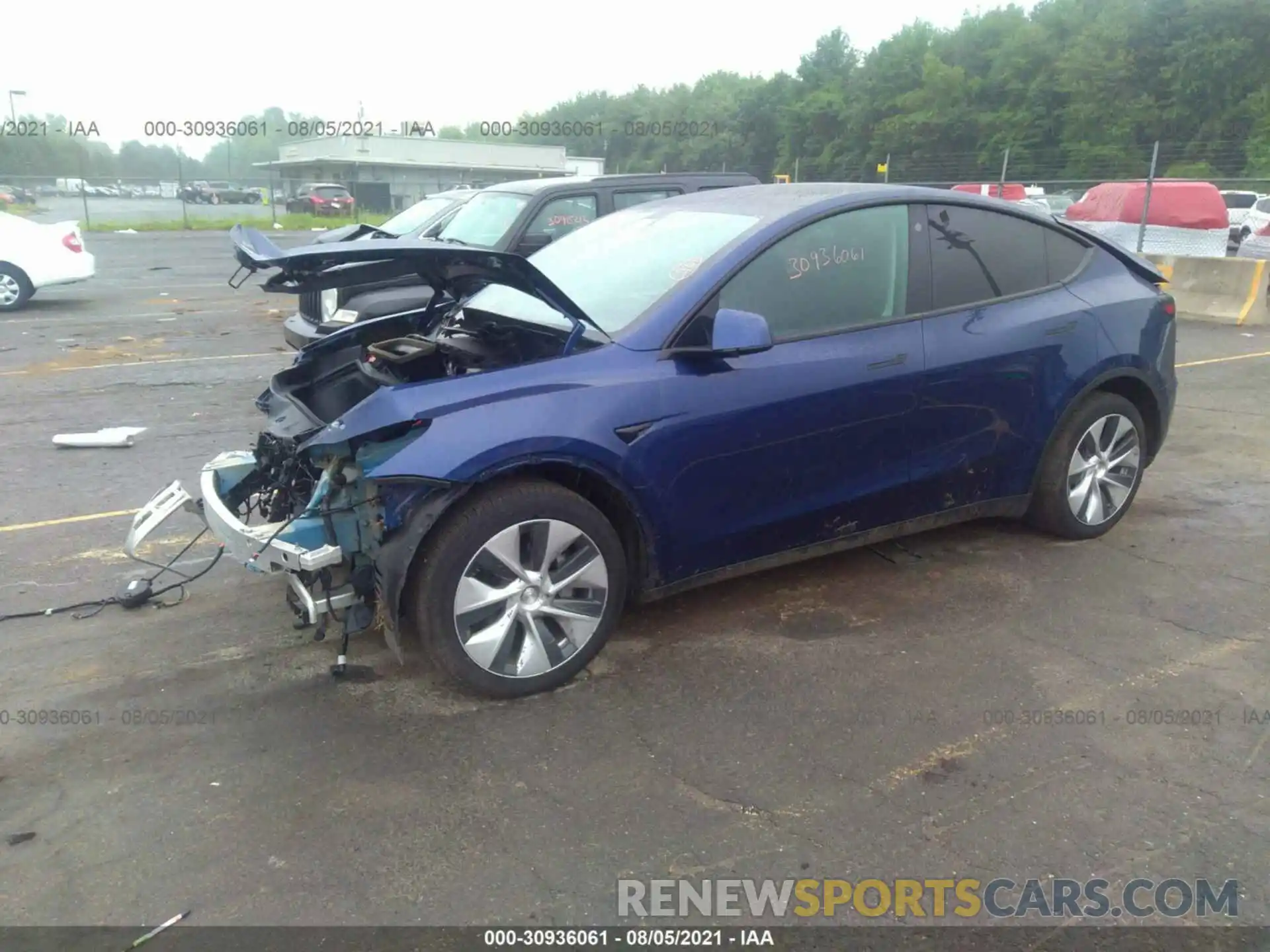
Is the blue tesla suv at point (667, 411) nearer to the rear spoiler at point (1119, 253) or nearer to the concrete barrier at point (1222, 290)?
the rear spoiler at point (1119, 253)

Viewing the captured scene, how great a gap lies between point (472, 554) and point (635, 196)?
255 inches

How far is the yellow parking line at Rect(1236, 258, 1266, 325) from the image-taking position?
503 inches

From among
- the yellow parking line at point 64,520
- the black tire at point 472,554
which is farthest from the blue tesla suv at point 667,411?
the yellow parking line at point 64,520

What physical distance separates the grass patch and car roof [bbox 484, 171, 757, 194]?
22.8m

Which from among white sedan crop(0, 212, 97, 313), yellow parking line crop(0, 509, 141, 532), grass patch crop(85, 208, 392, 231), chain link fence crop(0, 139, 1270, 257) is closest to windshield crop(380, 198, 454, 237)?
white sedan crop(0, 212, 97, 313)

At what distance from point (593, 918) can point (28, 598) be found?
3282mm

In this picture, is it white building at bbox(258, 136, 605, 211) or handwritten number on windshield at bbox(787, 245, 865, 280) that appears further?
white building at bbox(258, 136, 605, 211)

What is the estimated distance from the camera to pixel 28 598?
453 centimetres

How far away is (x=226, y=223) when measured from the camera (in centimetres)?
3488

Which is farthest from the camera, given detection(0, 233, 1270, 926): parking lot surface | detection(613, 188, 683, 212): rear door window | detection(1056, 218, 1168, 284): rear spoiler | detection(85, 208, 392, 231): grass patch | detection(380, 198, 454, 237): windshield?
detection(85, 208, 392, 231): grass patch

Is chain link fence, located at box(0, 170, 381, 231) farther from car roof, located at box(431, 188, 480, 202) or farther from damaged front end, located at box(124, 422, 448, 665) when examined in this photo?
damaged front end, located at box(124, 422, 448, 665)

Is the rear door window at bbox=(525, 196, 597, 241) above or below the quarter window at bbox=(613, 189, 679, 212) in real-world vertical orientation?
below

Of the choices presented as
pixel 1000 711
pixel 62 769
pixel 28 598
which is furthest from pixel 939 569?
pixel 28 598

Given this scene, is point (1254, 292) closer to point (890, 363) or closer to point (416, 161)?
point (890, 363)
